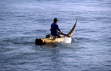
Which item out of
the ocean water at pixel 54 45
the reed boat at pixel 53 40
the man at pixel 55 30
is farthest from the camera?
the man at pixel 55 30

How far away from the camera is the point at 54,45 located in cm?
2638

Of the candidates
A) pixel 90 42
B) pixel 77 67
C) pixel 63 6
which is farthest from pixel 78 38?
pixel 63 6

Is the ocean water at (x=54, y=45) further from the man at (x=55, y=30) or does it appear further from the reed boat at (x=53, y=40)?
the man at (x=55, y=30)

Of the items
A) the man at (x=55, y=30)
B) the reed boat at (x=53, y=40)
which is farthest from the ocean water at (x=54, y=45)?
the man at (x=55, y=30)

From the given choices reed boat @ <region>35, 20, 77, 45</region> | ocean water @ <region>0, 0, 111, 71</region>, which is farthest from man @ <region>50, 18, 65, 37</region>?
ocean water @ <region>0, 0, 111, 71</region>

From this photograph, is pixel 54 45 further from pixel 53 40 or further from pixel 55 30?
pixel 55 30

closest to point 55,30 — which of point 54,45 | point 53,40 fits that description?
point 53,40

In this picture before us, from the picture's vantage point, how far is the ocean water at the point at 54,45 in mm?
22094

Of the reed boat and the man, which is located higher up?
the man

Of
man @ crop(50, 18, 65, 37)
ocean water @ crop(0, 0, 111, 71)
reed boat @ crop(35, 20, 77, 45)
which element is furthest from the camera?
man @ crop(50, 18, 65, 37)

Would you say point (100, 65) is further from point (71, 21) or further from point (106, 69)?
point (71, 21)

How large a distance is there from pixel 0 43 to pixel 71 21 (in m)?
14.0

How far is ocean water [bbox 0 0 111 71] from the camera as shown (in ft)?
72.5

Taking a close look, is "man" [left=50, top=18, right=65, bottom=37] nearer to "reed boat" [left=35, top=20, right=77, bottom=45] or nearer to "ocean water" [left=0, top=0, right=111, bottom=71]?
"reed boat" [left=35, top=20, right=77, bottom=45]
